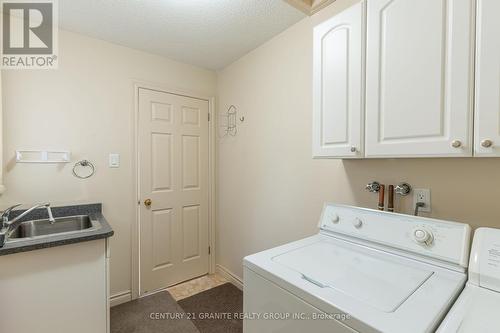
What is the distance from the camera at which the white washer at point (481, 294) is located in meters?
0.65

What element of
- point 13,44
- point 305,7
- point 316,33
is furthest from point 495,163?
point 13,44

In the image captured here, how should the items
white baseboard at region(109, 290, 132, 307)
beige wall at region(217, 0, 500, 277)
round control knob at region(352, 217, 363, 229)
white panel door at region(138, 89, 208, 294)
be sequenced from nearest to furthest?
beige wall at region(217, 0, 500, 277)
round control knob at region(352, 217, 363, 229)
white baseboard at region(109, 290, 132, 307)
white panel door at region(138, 89, 208, 294)

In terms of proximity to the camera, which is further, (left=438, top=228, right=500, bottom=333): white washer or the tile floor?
the tile floor

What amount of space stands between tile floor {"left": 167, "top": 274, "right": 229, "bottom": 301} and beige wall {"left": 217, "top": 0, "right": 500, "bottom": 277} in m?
0.19

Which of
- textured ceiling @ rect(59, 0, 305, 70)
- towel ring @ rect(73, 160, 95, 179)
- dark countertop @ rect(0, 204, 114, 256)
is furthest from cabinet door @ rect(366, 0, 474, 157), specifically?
towel ring @ rect(73, 160, 95, 179)

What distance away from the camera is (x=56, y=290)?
1379 millimetres

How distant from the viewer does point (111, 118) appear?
2164mm

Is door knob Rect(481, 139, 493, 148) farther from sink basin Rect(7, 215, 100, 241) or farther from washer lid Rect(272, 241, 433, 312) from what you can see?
sink basin Rect(7, 215, 100, 241)

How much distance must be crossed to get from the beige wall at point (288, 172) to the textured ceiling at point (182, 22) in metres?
0.17

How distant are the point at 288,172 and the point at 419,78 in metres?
1.11

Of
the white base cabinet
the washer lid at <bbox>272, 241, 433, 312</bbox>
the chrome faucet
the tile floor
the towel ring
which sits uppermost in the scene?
the towel ring

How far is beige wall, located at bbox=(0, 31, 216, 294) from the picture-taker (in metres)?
1.79

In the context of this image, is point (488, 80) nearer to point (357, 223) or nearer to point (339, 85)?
point (339, 85)

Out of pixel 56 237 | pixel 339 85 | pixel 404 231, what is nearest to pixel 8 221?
pixel 56 237
